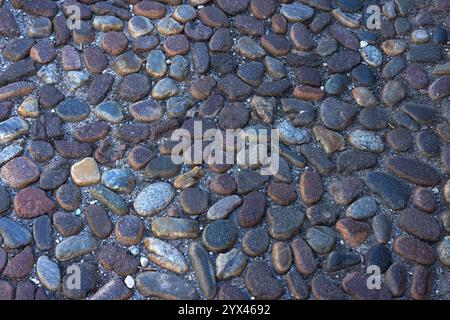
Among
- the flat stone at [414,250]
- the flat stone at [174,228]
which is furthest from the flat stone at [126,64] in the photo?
the flat stone at [414,250]

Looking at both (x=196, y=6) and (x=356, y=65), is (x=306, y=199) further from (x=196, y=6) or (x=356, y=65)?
(x=196, y=6)

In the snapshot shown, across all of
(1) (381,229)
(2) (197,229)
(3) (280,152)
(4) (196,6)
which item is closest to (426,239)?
(1) (381,229)

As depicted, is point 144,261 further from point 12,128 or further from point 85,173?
point 12,128

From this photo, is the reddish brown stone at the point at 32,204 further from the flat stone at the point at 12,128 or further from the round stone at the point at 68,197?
the flat stone at the point at 12,128

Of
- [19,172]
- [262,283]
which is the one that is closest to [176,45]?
[19,172]

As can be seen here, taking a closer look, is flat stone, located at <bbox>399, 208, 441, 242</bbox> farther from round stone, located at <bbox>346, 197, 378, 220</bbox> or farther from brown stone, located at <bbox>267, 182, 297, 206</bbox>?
brown stone, located at <bbox>267, 182, 297, 206</bbox>

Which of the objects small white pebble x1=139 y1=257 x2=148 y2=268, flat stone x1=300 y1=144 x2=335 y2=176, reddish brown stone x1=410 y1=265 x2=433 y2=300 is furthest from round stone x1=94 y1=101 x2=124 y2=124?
reddish brown stone x1=410 y1=265 x2=433 y2=300
